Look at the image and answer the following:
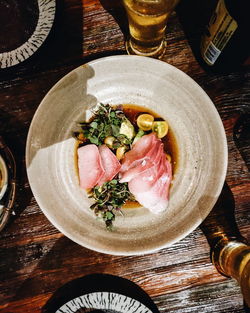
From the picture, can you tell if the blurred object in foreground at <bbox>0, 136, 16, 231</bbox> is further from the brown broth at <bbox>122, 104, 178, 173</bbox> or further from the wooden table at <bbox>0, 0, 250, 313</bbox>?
the brown broth at <bbox>122, 104, 178, 173</bbox>

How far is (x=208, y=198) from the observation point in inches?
40.8

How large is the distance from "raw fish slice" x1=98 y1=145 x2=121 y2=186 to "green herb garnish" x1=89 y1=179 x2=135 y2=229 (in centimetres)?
3

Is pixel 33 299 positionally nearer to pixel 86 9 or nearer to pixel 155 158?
pixel 155 158

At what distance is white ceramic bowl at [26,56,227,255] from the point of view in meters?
1.04

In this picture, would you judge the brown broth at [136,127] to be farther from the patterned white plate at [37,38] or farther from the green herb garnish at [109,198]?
the patterned white plate at [37,38]

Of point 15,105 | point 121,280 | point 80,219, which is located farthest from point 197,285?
point 15,105

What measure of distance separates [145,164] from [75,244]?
15.5 inches

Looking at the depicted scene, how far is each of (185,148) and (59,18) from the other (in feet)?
2.21

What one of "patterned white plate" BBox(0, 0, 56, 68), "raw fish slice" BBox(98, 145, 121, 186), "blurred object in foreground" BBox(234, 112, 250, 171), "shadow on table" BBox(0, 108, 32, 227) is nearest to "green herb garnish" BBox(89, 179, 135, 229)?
"raw fish slice" BBox(98, 145, 121, 186)

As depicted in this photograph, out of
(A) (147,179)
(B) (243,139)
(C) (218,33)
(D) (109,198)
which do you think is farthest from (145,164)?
(C) (218,33)

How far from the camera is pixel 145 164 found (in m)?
1.09

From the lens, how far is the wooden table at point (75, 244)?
114 centimetres

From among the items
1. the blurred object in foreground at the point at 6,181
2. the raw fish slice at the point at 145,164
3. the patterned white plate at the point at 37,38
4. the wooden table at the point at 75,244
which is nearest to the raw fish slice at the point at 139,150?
the raw fish slice at the point at 145,164

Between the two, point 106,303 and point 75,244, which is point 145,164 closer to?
point 75,244
